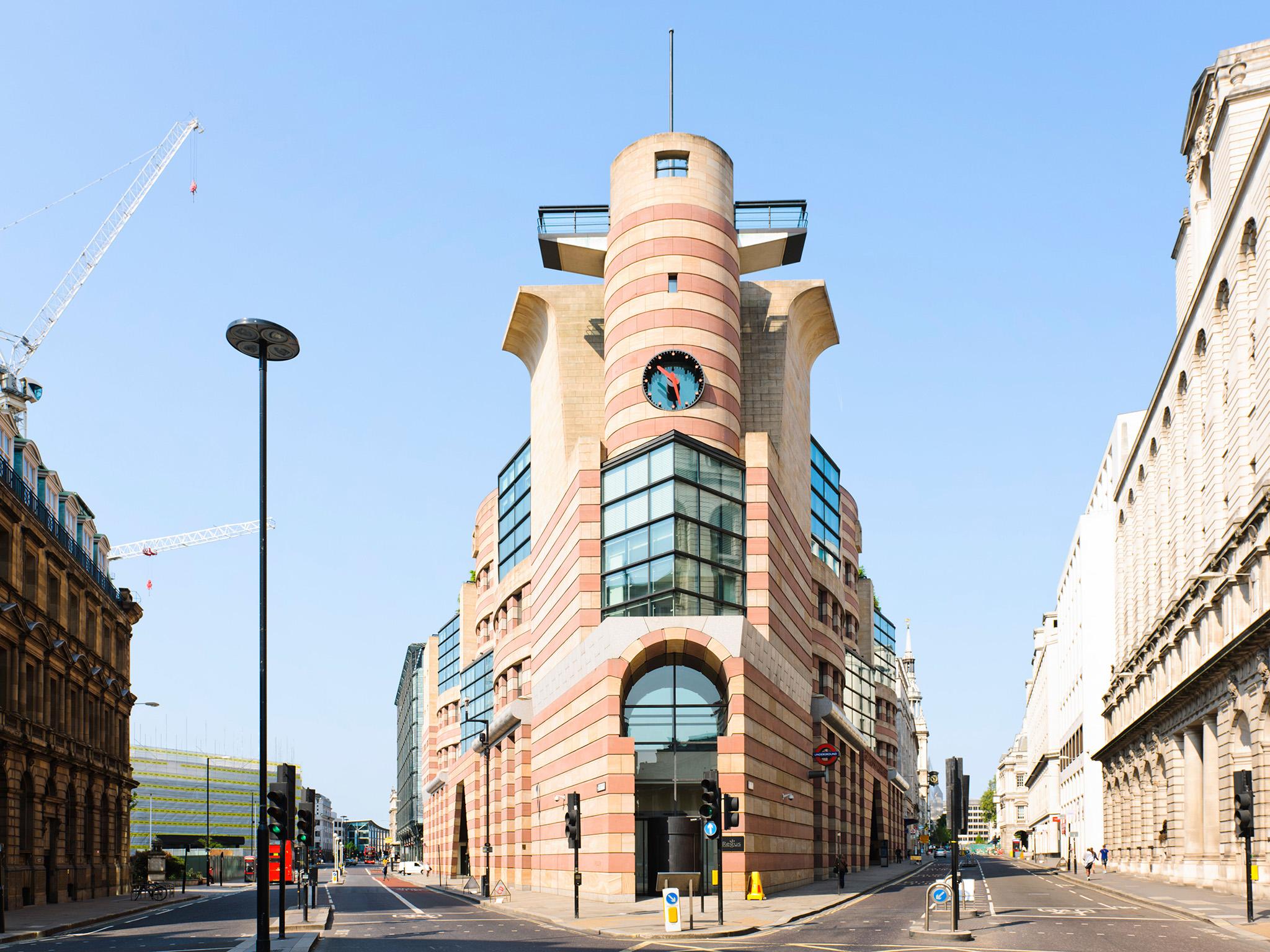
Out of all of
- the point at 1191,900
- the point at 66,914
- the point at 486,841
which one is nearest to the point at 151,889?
the point at 486,841

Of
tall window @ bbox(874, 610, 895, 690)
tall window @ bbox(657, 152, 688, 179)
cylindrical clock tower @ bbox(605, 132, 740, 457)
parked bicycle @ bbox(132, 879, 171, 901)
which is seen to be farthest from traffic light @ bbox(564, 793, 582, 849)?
tall window @ bbox(874, 610, 895, 690)

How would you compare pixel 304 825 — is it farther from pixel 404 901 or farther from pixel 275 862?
pixel 404 901

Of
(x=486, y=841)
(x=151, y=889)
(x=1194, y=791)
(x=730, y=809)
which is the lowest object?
(x=151, y=889)

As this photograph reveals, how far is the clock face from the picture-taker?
60.4 m

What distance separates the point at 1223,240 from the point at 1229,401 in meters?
6.91

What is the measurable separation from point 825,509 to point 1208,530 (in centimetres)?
3082

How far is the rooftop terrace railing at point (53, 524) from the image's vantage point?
58.0 m

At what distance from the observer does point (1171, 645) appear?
6906cm

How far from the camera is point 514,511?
8550 centimetres

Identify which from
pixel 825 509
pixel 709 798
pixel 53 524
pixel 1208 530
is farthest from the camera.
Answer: pixel 825 509

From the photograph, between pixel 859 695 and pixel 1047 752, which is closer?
pixel 859 695

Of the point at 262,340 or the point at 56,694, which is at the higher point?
the point at 262,340

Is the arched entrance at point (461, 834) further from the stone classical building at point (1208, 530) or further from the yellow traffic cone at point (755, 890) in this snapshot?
the yellow traffic cone at point (755, 890)

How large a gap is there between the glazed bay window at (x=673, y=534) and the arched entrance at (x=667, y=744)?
2.82 m
